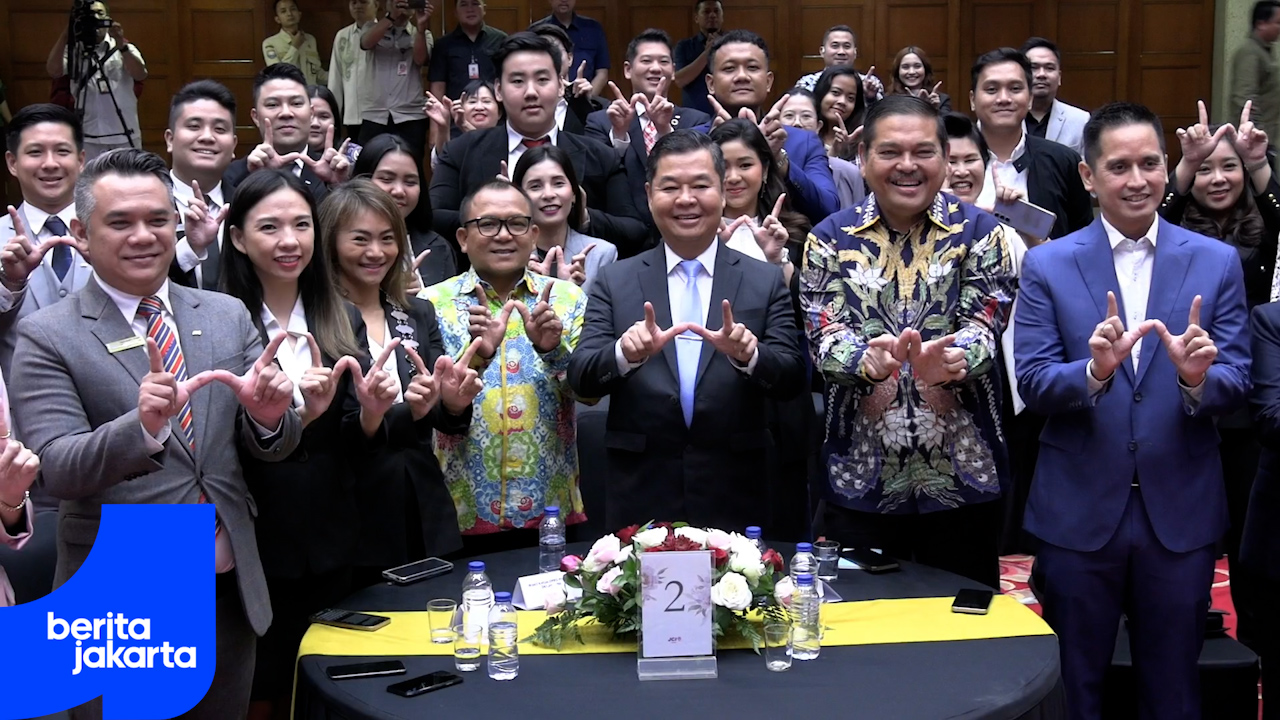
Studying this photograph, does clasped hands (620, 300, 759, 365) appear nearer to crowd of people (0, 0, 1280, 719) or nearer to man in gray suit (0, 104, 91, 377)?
crowd of people (0, 0, 1280, 719)

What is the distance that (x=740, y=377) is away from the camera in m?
3.25

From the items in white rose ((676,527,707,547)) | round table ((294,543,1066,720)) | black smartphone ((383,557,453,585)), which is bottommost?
round table ((294,543,1066,720))

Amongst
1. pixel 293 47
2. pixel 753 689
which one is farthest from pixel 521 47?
pixel 293 47

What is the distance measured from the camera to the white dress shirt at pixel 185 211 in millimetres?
3691

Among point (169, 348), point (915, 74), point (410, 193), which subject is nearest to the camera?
point (169, 348)

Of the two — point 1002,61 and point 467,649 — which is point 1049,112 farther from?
point 467,649

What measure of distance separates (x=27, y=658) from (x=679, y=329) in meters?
1.64

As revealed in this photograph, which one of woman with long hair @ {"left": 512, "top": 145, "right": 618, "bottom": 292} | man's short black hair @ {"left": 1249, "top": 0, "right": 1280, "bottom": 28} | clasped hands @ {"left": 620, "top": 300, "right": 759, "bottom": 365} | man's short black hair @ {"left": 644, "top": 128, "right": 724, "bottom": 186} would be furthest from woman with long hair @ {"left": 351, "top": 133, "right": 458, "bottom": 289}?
man's short black hair @ {"left": 1249, "top": 0, "right": 1280, "bottom": 28}

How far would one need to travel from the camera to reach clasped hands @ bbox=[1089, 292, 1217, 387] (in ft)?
9.05

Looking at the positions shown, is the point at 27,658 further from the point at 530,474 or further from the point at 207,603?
the point at 530,474

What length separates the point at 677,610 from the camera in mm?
2369

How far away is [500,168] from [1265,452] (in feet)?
9.43

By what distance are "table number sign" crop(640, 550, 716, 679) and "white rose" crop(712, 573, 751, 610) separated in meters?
0.03

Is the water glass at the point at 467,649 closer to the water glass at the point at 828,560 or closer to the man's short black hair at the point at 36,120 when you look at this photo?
the water glass at the point at 828,560
